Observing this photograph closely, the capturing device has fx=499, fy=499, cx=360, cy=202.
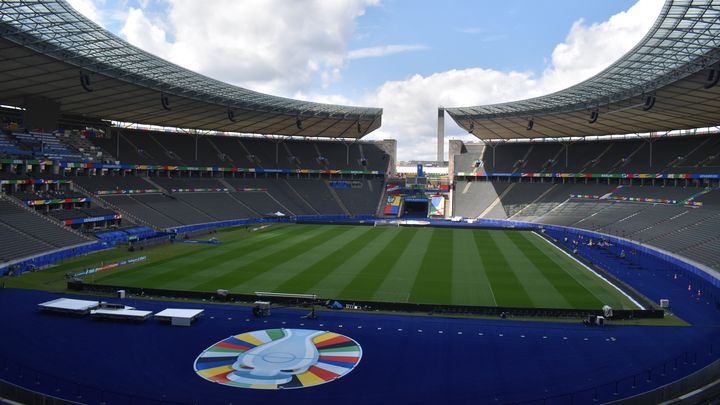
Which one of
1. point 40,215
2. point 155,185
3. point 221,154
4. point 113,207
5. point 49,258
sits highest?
point 221,154

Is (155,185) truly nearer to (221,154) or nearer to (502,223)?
(221,154)

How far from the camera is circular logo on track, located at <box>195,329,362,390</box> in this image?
691 inches

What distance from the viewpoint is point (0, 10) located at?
103 ft

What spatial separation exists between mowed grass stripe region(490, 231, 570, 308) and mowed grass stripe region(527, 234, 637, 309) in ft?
7.05

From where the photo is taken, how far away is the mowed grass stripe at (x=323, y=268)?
3031 cm

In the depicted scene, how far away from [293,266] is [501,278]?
14.7m

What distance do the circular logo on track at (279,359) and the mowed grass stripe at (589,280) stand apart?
16.1 meters

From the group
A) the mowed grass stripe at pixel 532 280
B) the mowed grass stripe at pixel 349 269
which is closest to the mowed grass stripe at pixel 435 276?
the mowed grass stripe at pixel 349 269

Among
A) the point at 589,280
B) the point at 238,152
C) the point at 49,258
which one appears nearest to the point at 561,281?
the point at 589,280

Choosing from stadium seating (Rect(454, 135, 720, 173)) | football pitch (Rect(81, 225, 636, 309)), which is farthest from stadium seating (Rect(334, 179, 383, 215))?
football pitch (Rect(81, 225, 636, 309))

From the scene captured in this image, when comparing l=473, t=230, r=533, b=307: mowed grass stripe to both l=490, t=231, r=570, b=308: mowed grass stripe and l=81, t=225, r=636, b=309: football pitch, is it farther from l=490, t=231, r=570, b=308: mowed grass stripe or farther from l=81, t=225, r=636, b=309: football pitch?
l=490, t=231, r=570, b=308: mowed grass stripe

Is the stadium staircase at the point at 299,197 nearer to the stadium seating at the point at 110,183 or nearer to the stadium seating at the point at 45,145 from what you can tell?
the stadium seating at the point at 110,183

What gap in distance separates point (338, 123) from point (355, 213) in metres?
15.1

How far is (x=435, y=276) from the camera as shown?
3388 cm
